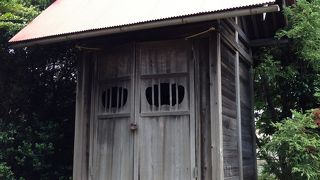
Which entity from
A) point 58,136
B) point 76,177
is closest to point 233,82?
point 76,177

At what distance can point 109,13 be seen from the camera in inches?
254

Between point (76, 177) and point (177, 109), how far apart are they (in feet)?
6.67

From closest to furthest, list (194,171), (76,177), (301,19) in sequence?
(194,171) → (76,177) → (301,19)

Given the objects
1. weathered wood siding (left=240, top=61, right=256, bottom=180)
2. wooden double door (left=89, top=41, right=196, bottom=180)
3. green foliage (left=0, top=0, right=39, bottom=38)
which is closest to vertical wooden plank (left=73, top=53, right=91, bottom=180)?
wooden double door (left=89, top=41, right=196, bottom=180)

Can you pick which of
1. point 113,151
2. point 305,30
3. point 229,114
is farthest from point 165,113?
point 305,30

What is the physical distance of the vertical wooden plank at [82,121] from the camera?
662 centimetres

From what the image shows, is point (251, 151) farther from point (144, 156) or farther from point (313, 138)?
point (144, 156)

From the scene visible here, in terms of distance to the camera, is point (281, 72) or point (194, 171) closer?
point (194, 171)

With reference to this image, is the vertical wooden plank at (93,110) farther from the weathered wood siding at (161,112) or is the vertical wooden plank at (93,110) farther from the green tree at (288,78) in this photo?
the green tree at (288,78)

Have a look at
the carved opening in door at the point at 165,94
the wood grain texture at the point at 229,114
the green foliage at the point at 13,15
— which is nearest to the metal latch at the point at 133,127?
the carved opening in door at the point at 165,94

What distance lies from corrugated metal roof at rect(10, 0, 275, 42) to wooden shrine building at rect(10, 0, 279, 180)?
22mm

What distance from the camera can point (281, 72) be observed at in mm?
8430

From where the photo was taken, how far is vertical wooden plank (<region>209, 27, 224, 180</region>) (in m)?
5.70

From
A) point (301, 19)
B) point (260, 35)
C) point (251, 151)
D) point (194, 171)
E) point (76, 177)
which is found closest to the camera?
point (194, 171)
